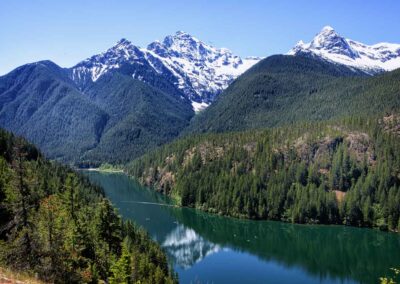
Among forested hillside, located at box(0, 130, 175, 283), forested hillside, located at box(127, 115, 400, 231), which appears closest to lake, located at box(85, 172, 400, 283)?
forested hillside, located at box(127, 115, 400, 231)

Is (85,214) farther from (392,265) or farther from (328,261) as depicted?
(392,265)

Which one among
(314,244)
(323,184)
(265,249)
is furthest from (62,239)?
(323,184)

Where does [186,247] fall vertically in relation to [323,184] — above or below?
below

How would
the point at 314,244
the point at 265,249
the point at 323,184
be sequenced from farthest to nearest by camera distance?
the point at 323,184 < the point at 314,244 < the point at 265,249

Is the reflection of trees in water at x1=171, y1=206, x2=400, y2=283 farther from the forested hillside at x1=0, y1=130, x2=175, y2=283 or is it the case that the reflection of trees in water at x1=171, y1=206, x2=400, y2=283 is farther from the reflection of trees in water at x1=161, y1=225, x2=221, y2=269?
the forested hillside at x1=0, y1=130, x2=175, y2=283

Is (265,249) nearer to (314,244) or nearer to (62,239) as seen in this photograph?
(314,244)

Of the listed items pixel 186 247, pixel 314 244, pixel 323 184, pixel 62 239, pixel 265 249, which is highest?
pixel 323 184

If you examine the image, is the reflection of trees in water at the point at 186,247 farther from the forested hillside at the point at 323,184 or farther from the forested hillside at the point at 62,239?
the forested hillside at the point at 323,184
